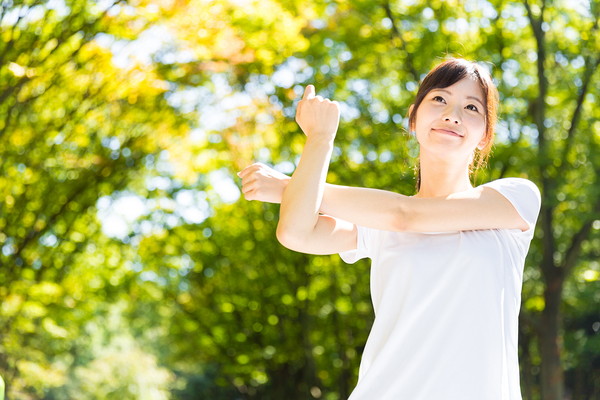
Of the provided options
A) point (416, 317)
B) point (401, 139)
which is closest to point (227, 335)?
point (401, 139)

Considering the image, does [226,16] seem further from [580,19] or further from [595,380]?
[595,380]

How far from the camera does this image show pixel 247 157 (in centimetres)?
1250

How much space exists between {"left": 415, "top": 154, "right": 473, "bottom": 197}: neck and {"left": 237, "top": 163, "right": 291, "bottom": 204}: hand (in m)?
0.31

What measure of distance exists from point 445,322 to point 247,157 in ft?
36.1

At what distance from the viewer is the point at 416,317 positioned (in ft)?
5.19

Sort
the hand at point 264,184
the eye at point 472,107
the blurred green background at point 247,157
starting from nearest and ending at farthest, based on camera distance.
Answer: the hand at point 264,184, the eye at point 472,107, the blurred green background at point 247,157

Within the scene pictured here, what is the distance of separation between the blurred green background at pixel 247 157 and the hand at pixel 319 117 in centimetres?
437

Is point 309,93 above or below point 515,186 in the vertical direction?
above

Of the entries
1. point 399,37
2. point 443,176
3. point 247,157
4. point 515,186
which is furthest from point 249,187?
point 247,157

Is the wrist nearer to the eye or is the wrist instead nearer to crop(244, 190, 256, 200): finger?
crop(244, 190, 256, 200): finger

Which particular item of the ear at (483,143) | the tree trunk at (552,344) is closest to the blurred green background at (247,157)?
the tree trunk at (552,344)

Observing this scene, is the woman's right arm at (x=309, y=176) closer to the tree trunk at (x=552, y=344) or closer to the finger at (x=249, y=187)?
the finger at (x=249, y=187)

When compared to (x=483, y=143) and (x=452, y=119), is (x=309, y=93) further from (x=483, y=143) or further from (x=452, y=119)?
(x=483, y=143)

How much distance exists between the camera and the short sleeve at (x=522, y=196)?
5.54 ft
